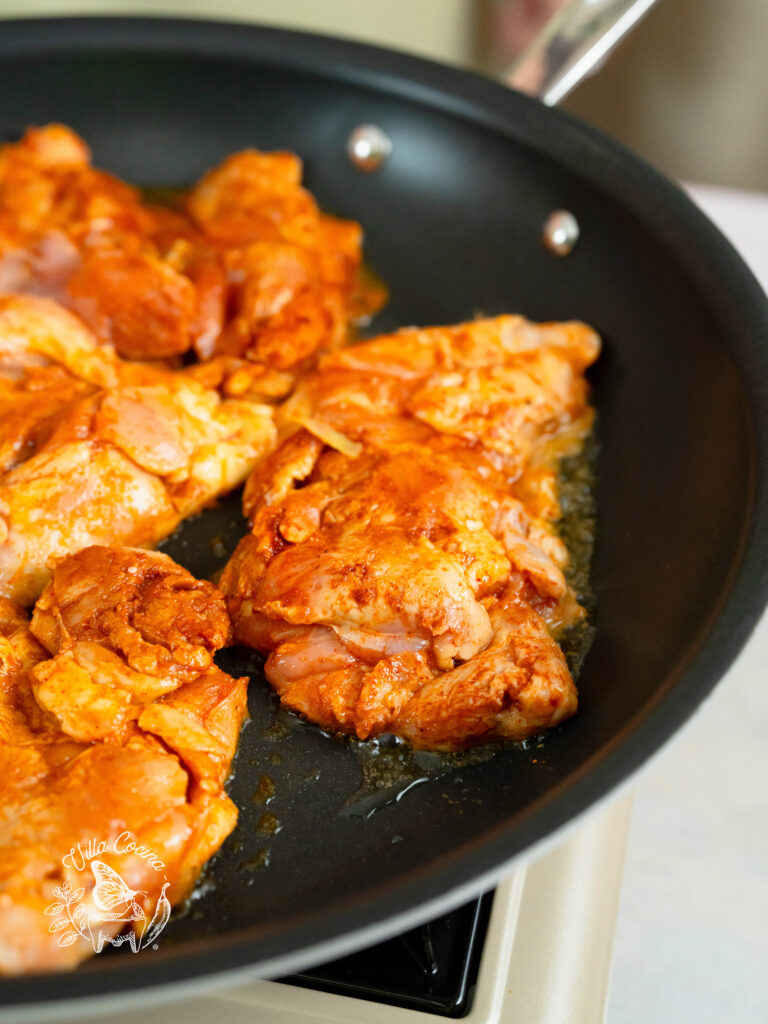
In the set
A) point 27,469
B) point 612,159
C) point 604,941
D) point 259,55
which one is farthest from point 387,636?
point 259,55

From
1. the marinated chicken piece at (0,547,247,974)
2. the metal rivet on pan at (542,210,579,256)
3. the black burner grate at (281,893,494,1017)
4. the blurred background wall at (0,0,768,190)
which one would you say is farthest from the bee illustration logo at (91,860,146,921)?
the blurred background wall at (0,0,768,190)

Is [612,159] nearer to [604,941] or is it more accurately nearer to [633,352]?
[633,352]

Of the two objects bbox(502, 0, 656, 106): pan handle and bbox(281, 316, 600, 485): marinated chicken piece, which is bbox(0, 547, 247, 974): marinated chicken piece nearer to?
bbox(281, 316, 600, 485): marinated chicken piece

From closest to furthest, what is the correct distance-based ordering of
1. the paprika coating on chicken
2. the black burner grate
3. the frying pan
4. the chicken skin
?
the frying pan < the black burner grate < the chicken skin < the paprika coating on chicken

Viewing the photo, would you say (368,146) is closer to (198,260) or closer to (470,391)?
(198,260)

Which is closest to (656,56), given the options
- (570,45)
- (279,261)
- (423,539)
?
(570,45)

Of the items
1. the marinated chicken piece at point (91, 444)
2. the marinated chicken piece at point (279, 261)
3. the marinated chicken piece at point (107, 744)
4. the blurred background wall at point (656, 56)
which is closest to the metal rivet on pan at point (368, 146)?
the marinated chicken piece at point (279, 261)
